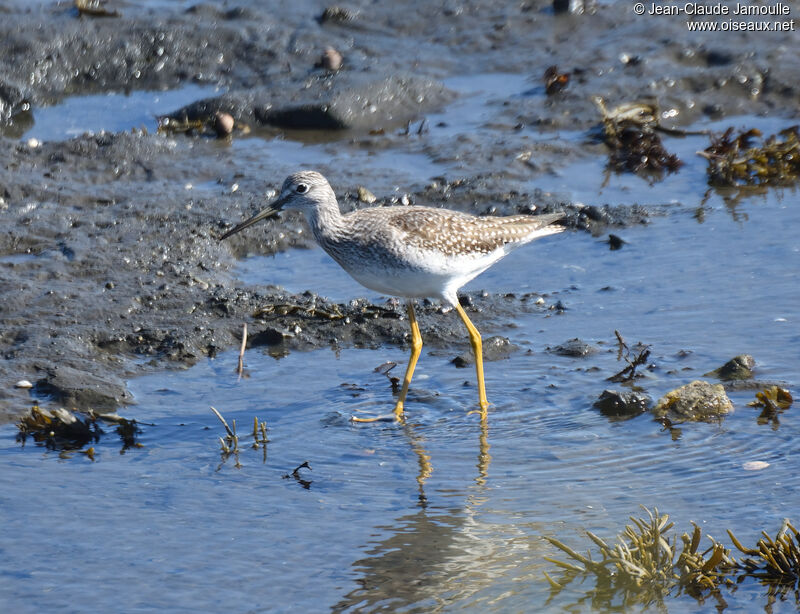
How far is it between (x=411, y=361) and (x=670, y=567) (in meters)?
2.28

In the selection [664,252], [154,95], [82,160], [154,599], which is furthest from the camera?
[154,95]

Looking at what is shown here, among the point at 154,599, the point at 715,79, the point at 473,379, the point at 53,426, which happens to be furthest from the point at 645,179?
the point at 154,599

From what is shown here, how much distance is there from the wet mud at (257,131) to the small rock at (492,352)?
269 millimetres

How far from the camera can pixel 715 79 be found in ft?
35.1

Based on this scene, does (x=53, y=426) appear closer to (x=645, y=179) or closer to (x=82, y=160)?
(x=82, y=160)

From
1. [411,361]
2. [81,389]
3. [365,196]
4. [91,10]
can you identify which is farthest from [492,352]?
[91,10]

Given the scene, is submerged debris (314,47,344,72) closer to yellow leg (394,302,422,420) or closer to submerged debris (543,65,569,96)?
submerged debris (543,65,569,96)

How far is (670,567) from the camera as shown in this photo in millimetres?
4559

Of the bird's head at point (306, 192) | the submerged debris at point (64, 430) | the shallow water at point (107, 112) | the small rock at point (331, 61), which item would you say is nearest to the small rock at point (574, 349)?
the bird's head at point (306, 192)

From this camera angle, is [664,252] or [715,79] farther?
[715,79]

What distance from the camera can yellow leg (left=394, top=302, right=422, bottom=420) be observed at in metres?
6.19

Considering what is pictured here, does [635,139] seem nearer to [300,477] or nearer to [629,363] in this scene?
[629,363]

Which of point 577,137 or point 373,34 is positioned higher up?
point 373,34

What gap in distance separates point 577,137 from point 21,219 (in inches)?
193
